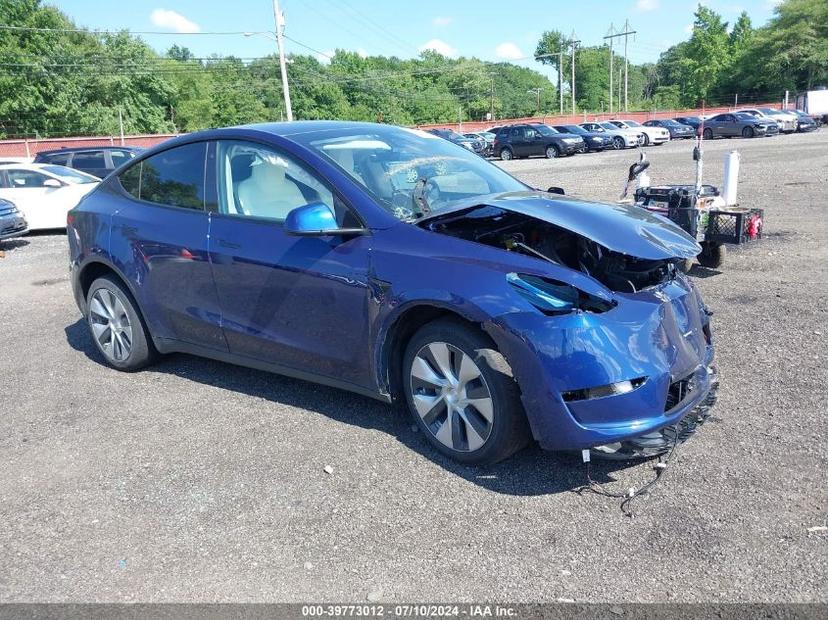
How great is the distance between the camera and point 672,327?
3.34 metres

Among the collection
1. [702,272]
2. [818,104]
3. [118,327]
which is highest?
[818,104]

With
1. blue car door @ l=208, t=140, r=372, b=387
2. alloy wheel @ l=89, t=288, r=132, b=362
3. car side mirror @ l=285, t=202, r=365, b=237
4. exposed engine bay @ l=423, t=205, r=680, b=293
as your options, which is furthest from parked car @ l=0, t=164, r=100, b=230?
exposed engine bay @ l=423, t=205, r=680, b=293

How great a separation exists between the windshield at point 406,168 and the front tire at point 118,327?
1.90m

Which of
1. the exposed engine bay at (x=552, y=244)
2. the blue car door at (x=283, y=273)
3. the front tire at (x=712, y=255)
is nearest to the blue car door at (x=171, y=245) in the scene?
the blue car door at (x=283, y=273)

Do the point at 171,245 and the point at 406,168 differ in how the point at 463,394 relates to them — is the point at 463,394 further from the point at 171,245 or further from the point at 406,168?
the point at 171,245

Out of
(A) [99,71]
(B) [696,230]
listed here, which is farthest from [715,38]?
(B) [696,230]

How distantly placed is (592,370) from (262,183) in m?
2.36

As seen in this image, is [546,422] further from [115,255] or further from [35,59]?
[35,59]

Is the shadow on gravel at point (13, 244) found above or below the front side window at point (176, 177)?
below

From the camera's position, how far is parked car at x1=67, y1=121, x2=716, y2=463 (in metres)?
3.16

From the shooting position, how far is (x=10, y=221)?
1189 cm

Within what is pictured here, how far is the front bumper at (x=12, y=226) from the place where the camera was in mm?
11789

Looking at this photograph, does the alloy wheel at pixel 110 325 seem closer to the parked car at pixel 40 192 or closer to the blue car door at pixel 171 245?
the blue car door at pixel 171 245

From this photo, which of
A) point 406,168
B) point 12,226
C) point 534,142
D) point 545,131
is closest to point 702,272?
point 406,168
